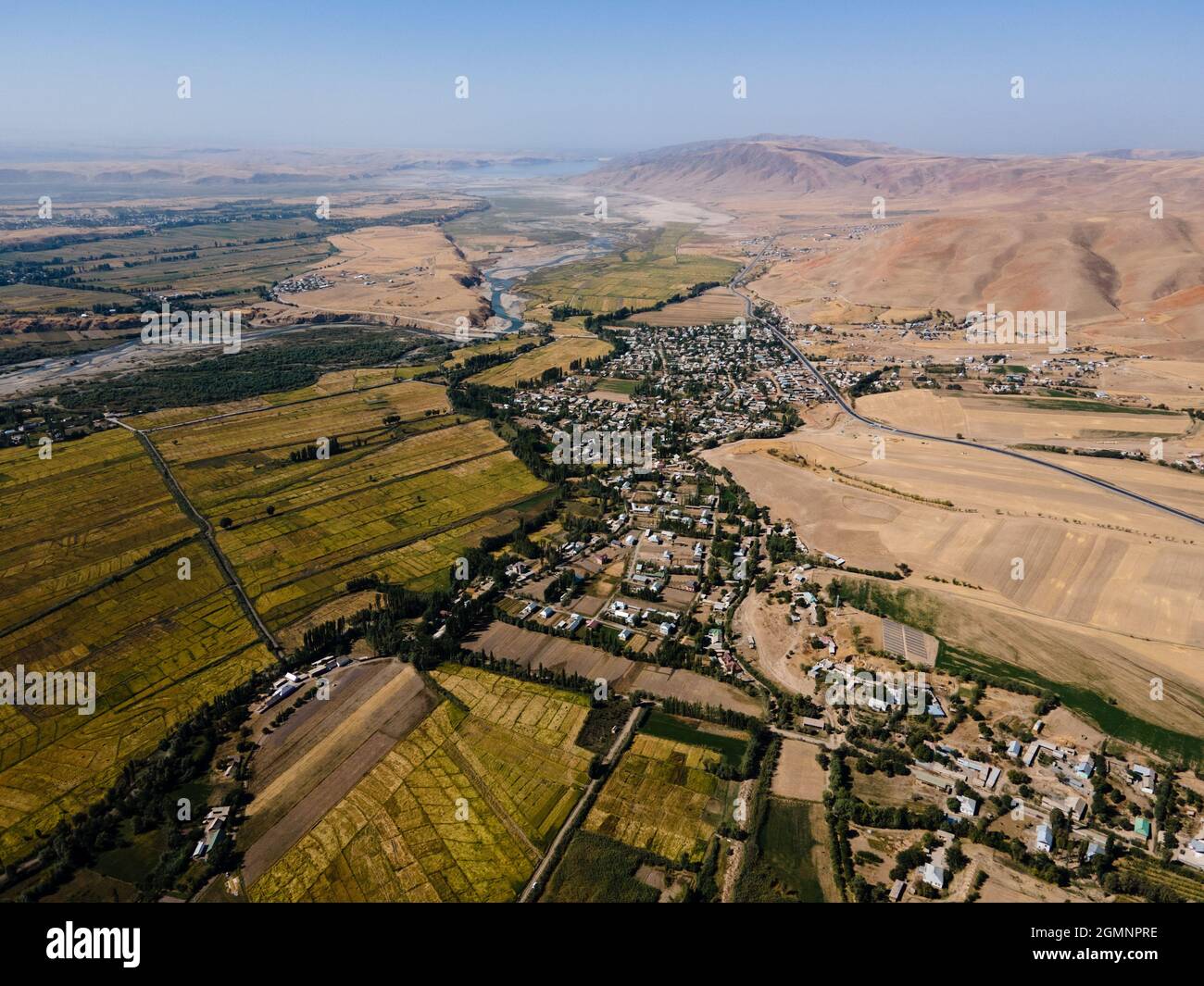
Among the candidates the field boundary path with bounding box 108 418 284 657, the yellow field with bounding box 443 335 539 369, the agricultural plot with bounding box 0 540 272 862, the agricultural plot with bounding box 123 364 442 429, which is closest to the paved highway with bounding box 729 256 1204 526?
the yellow field with bounding box 443 335 539 369

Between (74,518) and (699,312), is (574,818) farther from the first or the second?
(699,312)

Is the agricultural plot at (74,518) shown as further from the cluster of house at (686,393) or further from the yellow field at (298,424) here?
the cluster of house at (686,393)

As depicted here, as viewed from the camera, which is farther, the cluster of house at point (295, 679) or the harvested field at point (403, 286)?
the harvested field at point (403, 286)

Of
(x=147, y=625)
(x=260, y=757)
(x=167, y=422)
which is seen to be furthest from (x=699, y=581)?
(x=167, y=422)

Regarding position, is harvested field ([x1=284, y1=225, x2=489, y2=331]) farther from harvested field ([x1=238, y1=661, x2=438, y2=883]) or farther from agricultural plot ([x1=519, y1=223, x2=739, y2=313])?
harvested field ([x1=238, y1=661, x2=438, y2=883])

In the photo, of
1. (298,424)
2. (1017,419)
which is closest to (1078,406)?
A: (1017,419)

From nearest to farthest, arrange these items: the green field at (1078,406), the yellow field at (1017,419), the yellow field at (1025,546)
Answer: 1. the yellow field at (1025,546)
2. the yellow field at (1017,419)
3. the green field at (1078,406)

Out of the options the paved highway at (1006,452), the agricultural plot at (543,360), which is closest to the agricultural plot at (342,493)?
the agricultural plot at (543,360)
